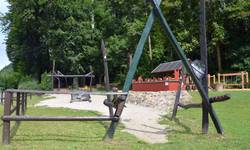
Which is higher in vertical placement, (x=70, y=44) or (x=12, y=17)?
(x=12, y=17)

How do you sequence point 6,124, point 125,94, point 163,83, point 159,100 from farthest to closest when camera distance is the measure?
1. point 163,83
2. point 159,100
3. point 125,94
4. point 6,124

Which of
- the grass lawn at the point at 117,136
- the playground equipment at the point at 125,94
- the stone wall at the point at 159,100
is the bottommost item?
the grass lawn at the point at 117,136

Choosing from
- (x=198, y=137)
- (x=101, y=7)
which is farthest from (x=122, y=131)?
(x=101, y=7)

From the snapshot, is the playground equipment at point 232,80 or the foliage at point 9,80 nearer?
the playground equipment at point 232,80

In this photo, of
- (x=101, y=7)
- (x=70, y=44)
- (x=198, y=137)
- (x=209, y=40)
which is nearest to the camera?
(x=198, y=137)

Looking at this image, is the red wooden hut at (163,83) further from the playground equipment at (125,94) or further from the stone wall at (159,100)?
the playground equipment at (125,94)

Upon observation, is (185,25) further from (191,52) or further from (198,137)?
(198,137)

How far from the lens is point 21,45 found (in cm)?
4997

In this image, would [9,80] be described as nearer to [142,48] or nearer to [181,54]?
[142,48]

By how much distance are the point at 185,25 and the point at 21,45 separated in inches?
821

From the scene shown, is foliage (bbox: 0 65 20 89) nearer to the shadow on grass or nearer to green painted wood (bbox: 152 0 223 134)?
the shadow on grass

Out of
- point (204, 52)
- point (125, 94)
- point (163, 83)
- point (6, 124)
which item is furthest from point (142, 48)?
point (163, 83)

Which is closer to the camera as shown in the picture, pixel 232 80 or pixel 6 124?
pixel 6 124

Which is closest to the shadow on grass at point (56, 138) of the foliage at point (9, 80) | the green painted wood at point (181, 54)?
the green painted wood at point (181, 54)
